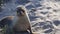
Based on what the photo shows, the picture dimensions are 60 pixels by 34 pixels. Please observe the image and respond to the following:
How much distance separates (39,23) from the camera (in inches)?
302

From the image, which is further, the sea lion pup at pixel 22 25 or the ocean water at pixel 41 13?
the ocean water at pixel 41 13

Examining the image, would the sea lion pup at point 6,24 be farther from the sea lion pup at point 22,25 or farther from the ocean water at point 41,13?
the ocean water at point 41,13

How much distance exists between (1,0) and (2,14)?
853 millimetres

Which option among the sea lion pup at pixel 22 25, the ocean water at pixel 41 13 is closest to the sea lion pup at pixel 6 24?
the sea lion pup at pixel 22 25

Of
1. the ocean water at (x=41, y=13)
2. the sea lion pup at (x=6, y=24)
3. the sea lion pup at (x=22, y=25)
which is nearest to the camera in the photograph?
the sea lion pup at (x=22, y=25)

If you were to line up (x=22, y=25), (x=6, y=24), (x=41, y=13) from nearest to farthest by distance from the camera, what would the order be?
1. (x=22, y=25)
2. (x=6, y=24)
3. (x=41, y=13)

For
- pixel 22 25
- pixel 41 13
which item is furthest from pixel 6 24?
pixel 41 13

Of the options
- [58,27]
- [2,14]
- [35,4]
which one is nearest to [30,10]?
[35,4]

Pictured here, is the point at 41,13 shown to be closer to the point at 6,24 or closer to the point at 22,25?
the point at 6,24

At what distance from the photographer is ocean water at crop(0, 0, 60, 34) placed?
7.35 meters

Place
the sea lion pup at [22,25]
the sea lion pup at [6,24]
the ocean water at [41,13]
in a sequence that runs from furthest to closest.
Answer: the ocean water at [41,13]
the sea lion pup at [6,24]
the sea lion pup at [22,25]

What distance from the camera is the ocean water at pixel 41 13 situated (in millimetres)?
7355

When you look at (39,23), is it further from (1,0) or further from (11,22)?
(1,0)

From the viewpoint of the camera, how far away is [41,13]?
8.55 metres
